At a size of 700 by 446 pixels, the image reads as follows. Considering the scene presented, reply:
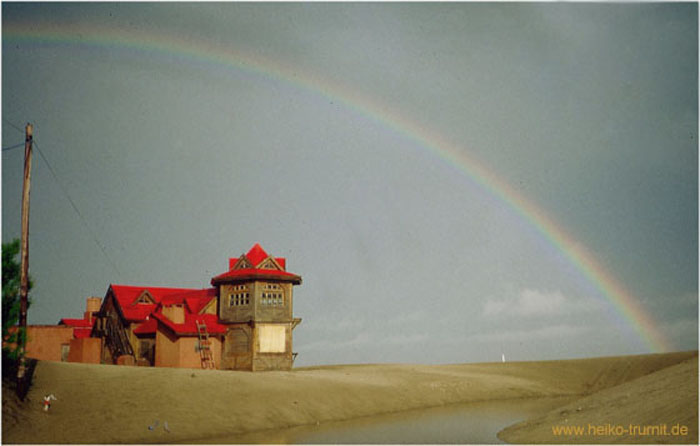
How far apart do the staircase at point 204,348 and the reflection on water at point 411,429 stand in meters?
16.4

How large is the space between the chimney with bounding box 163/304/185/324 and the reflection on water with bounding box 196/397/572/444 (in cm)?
1952

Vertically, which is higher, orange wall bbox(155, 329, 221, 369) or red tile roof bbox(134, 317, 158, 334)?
red tile roof bbox(134, 317, 158, 334)

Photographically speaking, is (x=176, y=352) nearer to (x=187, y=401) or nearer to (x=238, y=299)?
(x=238, y=299)

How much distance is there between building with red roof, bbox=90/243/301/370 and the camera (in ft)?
167

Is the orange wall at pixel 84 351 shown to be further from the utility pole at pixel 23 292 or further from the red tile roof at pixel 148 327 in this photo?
the utility pole at pixel 23 292

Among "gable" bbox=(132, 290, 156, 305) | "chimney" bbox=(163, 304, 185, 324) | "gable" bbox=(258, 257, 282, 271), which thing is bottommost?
"chimney" bbox=(163, 304, 185, 324)

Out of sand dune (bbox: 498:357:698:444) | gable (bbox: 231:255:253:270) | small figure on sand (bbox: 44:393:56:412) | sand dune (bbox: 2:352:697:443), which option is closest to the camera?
sand dune (bbox: 498:357:698:444)

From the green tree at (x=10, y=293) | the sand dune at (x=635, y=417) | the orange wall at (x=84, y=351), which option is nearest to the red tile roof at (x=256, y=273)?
the orange wall at (x=84, y=351)

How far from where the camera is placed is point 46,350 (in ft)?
179

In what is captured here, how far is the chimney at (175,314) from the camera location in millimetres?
51969

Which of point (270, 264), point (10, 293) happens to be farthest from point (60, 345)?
point (10, 293)

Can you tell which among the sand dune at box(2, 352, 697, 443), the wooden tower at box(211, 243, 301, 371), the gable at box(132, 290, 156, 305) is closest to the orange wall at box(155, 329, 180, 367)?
the wooden tower at box(211, 243, 301, 371)

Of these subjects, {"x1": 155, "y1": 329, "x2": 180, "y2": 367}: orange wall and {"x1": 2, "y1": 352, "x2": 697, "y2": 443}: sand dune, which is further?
{"x1": 155, "y1": 329, "x2": 180, "y2": 367}: orange wall

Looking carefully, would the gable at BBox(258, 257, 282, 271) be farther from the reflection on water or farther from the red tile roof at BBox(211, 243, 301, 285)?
the reflection on water
